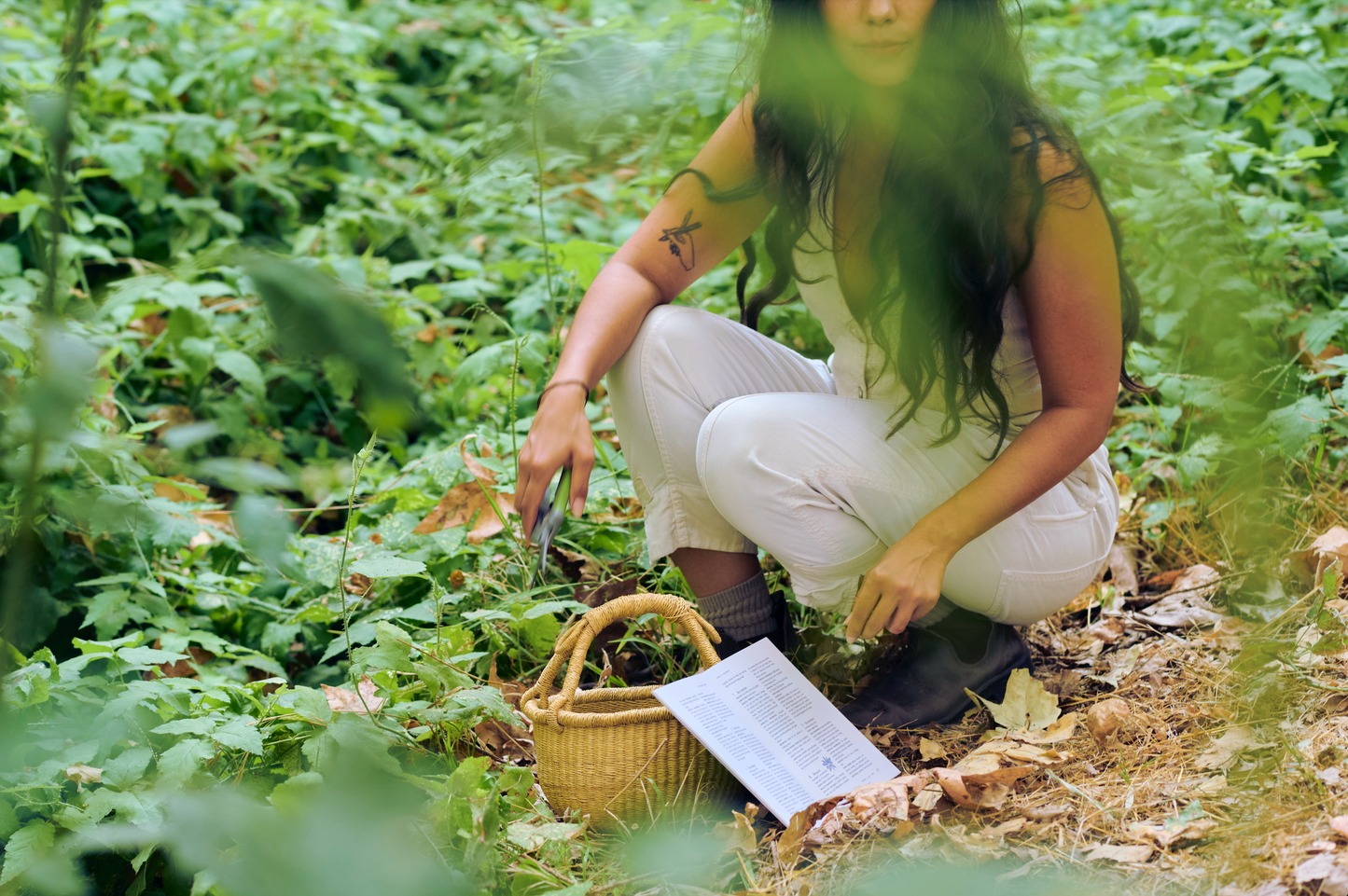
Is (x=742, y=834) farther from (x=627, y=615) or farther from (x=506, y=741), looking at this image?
(x=506, y=741)

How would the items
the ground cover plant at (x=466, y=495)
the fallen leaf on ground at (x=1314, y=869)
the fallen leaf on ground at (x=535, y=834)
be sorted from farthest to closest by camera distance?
1. the fallen leaf on ground at (x=535, y=834)
2. the fallen leaf on ground at (x=1314, y=869)
3. the ground cover plant at (x=466, y=495)

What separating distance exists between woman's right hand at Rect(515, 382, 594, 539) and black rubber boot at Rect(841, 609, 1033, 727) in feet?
1.73

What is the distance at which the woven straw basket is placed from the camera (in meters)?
1.29

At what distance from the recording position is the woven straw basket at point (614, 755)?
129 centimetres

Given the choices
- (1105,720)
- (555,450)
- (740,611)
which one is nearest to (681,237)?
(555,450)

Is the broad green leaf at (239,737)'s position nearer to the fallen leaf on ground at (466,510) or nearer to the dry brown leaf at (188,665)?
the dry brown leaf at (188,665)

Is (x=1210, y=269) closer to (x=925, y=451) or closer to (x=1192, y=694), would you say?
(x=925, y=451)

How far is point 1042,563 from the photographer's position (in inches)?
57.0

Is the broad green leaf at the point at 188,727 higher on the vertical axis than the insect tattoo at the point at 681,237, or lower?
lower

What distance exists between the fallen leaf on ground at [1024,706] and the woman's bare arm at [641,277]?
658mm

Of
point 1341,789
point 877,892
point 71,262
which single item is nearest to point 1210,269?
point 877,892

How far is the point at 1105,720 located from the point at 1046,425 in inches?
15.8

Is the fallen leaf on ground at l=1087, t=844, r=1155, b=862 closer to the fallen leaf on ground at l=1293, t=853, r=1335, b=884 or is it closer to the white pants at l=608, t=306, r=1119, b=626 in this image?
the fallen leaf on ground at l=1293, t=853, r=1335, b=884

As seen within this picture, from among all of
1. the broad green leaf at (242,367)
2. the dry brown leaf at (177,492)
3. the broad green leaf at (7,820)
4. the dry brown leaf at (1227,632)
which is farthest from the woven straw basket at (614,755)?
the broad green leaf at (242,367)
